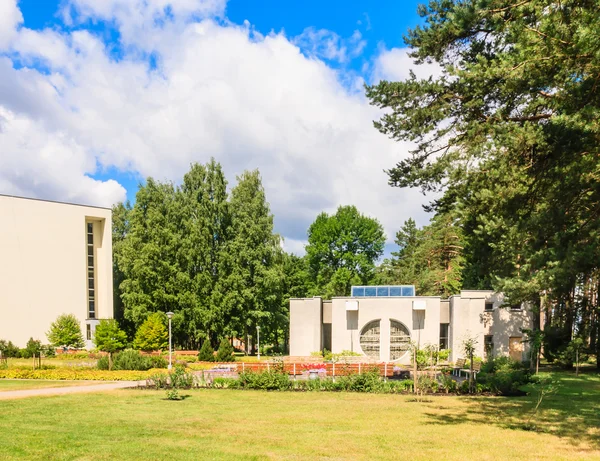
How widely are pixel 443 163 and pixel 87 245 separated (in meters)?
43.8

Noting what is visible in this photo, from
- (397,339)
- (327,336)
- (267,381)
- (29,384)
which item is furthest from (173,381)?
(327,336)

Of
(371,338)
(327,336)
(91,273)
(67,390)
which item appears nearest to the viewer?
(67,390)

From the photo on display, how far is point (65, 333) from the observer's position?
41.1 m

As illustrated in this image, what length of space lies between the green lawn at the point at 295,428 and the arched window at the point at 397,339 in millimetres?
15132

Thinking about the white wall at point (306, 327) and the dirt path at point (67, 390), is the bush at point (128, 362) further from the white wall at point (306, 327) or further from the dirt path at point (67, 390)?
the white wall at point (306, 327)

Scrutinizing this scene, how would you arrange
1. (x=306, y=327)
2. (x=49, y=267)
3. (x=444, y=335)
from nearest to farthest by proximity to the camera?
1. (x=444, y=335)
2. (x=306, y=327)
3. (x=49, y=267)

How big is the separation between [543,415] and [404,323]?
1864cm

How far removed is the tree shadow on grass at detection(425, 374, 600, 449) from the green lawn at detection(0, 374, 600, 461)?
0.10ft

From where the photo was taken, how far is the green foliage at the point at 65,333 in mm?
40875

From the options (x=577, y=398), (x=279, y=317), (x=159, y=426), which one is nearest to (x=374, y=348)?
(x=279, y=317)

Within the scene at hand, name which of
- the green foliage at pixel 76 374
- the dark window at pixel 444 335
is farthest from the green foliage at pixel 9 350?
the dark window at pixel 444 335

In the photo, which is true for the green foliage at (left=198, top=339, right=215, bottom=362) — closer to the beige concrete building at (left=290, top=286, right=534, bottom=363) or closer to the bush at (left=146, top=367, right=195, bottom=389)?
the beige concrete building at (left=290, top=286, right=534, bottom=363)

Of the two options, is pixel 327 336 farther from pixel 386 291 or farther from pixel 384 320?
pixel 386 291

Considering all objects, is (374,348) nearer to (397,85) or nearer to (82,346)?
(397,85)
